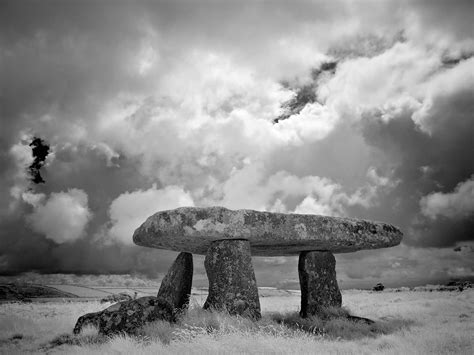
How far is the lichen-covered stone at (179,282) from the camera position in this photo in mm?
10125

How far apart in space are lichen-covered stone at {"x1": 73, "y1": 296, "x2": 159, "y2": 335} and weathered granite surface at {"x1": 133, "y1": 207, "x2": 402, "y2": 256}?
152cm

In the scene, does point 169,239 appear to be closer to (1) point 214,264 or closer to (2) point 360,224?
(1) point 214,264

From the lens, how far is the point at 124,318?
7.45 metres

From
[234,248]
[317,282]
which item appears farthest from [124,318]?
[317,282]

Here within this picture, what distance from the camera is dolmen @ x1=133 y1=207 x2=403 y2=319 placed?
8188 millimetres

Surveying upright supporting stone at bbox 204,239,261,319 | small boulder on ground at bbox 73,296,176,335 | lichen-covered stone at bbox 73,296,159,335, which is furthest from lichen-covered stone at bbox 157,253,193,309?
lichen-covered stone at bbox 73,296,159,335

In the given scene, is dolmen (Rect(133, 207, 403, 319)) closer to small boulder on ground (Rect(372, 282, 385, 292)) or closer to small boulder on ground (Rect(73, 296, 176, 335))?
small boulder on ground (Rect(73, 296, 176, 335))

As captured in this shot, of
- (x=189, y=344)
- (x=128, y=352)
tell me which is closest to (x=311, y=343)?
(x=189, y=344)

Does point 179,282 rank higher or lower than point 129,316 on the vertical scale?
higher

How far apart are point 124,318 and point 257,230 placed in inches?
133

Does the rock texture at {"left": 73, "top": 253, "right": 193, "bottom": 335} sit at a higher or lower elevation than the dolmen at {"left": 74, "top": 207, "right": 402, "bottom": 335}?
lower

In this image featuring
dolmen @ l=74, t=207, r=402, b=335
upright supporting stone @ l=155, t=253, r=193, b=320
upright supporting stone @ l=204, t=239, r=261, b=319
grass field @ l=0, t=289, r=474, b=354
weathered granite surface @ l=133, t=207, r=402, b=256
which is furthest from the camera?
upright supporting stone @ l=155, t=253, r=193, b=320

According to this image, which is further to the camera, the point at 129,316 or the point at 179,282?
the point at 179,282

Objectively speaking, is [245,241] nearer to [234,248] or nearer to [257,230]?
[234,248]
